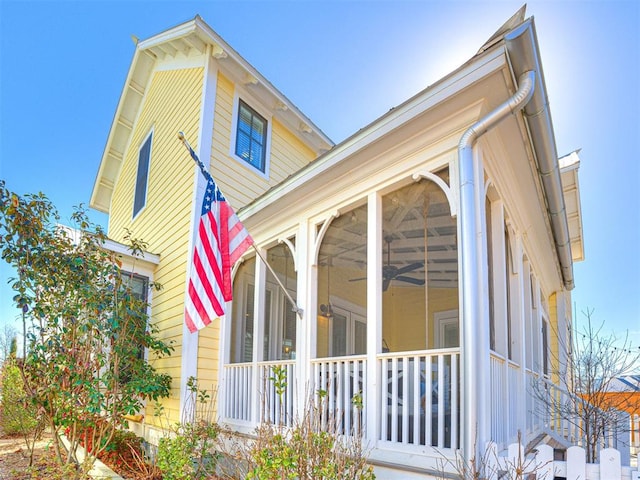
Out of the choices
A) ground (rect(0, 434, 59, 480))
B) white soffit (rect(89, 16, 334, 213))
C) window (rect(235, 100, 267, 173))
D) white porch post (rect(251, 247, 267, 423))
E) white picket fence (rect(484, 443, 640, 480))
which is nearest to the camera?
white picket fence (rect(484, 443, 640, 480))

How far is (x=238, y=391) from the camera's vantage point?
584 cm

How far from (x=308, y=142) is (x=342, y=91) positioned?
5.35 m

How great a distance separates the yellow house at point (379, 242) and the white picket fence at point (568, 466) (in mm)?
183

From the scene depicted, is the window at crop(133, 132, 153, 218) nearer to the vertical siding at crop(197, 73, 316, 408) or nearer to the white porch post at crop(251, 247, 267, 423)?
the vertical siding at crop(197, 73, 316, 408)

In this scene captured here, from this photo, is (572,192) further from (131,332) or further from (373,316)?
(131,332)

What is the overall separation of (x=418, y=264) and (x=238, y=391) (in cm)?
286

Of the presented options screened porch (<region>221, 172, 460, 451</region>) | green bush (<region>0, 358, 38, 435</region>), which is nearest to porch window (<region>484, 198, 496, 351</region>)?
screened porch (<region>221, 172, 460, 451</region>)

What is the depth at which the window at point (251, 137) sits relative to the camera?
8.02m

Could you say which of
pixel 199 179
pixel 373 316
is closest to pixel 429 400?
pixel 373 316

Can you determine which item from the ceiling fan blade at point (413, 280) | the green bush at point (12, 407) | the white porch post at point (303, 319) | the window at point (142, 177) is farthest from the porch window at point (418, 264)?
the green bush at point (12, 407)

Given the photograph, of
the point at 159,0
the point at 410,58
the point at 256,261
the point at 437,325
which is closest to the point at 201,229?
the point at 256,261

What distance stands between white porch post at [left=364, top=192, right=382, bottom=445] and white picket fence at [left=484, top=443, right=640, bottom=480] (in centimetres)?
99

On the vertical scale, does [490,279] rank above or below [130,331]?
above

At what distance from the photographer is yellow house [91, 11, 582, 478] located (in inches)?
133
